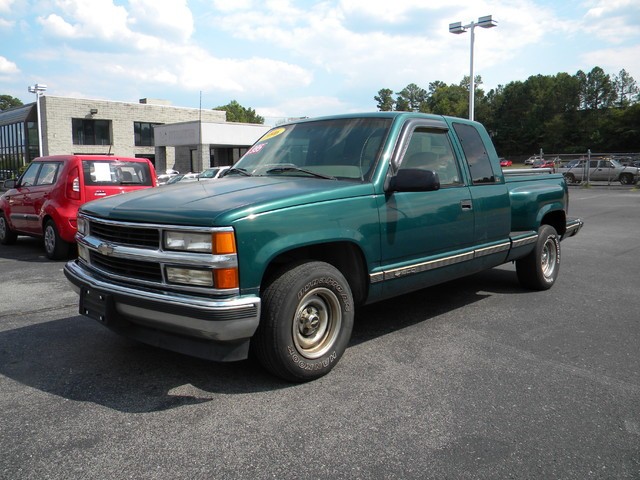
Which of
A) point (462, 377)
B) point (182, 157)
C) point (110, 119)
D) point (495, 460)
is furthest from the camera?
point (110, 119)

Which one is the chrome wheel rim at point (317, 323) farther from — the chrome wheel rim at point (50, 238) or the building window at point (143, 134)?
the building window at point (143, 134)

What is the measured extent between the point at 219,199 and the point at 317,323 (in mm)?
1080

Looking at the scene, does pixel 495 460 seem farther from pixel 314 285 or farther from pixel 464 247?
pixel 464 247

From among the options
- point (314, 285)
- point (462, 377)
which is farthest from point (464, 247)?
point (314, 285)

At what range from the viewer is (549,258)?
259 inches

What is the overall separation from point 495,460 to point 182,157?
4251 centimetres

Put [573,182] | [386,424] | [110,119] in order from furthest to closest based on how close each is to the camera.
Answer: [110,119] < [573,182] < [386,424]

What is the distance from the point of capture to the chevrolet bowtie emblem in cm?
365

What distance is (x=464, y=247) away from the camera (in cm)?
491

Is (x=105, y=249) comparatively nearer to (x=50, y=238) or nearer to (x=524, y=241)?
(x=524, y=241)

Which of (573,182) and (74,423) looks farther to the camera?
(573,182)

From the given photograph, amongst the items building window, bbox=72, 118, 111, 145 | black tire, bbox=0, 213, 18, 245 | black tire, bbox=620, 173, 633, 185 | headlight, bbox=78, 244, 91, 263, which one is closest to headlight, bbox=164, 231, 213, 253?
headlight, bbox=78, 244, 91, 263

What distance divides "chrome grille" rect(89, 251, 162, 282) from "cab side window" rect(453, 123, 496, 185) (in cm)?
307

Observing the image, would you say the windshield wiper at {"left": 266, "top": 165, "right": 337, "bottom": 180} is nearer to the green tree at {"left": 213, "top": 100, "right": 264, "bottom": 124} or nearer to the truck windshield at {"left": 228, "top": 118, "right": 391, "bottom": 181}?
the truck windshield at {"left": 228, "top": 118, "right": 391, "bottom": 181}
